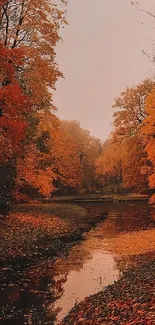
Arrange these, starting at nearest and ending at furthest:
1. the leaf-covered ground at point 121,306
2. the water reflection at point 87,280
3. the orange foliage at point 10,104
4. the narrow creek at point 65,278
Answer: the leaf-covered ground at point 121,306 → the narrow creek at point 65,278 → the water reflection at point 87,280 → the orange foliage at point 10,104

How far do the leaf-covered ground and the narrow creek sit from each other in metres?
0.78

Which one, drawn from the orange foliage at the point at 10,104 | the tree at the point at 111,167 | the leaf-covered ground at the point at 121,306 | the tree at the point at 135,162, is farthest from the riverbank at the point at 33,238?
the tree at the point at 111,167

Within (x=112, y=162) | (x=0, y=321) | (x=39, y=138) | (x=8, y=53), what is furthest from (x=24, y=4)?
(x=112, y=162)

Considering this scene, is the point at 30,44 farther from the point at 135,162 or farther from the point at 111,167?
the point at 111,167

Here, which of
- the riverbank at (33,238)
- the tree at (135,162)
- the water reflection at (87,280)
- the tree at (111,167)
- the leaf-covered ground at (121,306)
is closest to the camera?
the leaf-covered ground at (121,306)

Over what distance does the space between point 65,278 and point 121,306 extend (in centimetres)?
586

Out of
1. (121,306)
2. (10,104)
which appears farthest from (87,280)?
(10,104)

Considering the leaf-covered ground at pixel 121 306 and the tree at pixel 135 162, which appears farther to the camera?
the tree at pixel 135 162

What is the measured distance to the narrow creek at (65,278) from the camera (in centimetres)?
1177

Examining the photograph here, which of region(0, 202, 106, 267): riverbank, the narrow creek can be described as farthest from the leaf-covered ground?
region(0, 202, 106, 267): riverbank

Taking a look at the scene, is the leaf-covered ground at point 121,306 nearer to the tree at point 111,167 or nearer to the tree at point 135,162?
the tree at point 135,162

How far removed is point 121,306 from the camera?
10258 mm

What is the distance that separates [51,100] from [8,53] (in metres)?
8.73

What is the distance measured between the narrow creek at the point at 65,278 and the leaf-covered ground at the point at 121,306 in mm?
777
